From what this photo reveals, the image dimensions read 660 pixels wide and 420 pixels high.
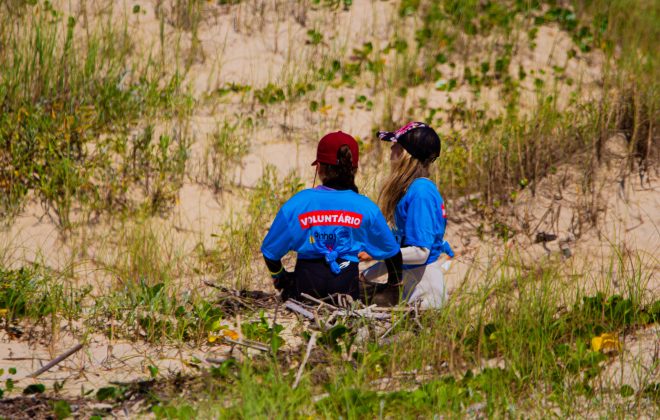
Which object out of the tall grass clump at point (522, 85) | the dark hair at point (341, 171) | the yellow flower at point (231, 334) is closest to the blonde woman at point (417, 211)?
the dark hair at point (341, 171)

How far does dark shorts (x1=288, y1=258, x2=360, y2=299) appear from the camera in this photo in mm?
5422

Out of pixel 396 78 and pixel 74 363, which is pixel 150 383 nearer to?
pixel 74 363

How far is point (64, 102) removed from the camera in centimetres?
826

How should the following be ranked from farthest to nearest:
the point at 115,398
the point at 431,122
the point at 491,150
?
the point at 431,122 → the point at 491,150 → the point at 115,398

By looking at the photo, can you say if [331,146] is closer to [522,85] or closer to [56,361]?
[56,361]

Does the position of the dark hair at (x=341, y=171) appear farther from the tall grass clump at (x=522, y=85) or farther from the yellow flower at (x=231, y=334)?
the tall grass clump at (x=522, y=85)

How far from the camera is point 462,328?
16.6ft

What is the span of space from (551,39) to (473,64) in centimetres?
115

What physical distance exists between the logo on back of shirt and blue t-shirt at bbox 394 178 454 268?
14.1 inches

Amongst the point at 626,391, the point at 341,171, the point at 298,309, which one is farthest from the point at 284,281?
the point at 626,391

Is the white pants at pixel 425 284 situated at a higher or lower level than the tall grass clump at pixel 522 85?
lower

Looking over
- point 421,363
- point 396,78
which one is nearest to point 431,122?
point 396,78

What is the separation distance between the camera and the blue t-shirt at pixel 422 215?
213 inches

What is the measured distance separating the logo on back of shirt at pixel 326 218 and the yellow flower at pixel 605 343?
152cm
